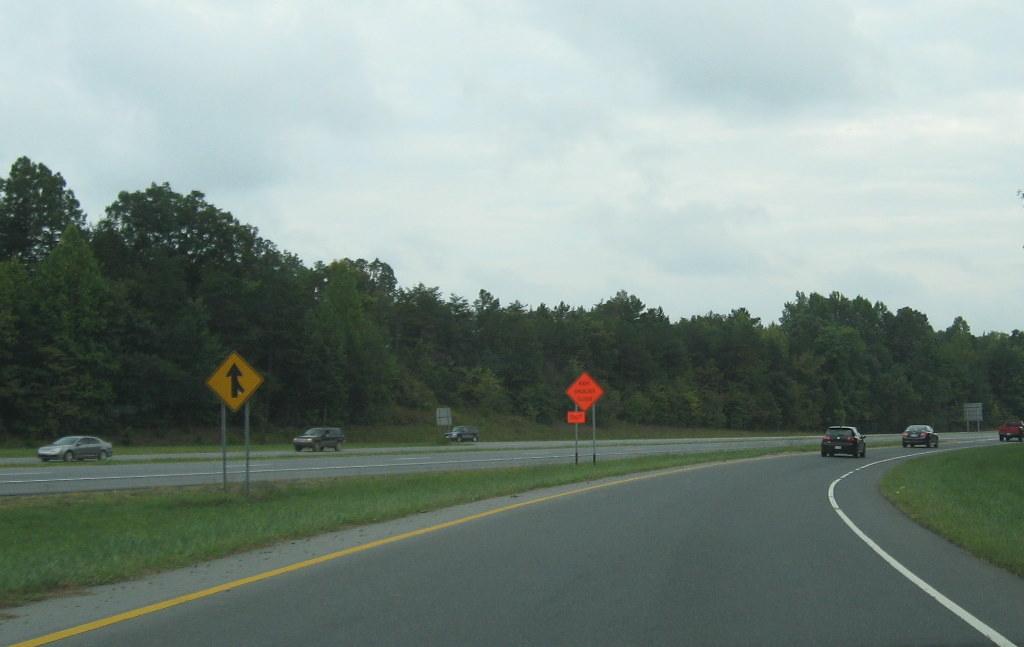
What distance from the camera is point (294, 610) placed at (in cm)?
849

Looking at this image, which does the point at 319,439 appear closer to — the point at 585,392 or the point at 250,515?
the point at 585,392

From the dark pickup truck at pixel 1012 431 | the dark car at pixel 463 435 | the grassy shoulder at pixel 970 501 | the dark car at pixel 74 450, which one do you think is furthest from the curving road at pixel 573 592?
the dark pickup truck at pixel 1012 431

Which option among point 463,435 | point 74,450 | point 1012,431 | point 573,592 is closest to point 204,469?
point 74,450

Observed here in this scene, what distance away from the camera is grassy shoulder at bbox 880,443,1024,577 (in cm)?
1321

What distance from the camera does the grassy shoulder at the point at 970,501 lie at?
13211 mm

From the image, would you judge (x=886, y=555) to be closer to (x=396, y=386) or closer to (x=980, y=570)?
(x=980, y=570)

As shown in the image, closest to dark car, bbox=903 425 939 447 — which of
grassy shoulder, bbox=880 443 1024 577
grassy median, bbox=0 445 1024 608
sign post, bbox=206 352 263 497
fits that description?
grassy shoulder, bbox=880 443 1024 577

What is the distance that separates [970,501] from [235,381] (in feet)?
56.1

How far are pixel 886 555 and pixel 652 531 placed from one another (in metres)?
3.65

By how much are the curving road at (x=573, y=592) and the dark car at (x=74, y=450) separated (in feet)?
103

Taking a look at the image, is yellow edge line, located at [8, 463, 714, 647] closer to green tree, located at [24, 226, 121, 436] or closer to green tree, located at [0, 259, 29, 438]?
green tree, located at [24, 226, 121, 436]

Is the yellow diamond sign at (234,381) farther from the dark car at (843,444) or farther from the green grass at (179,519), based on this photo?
the dark car at (843,444)

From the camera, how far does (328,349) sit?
293 feet

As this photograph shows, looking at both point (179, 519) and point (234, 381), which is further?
point (234, 381)
